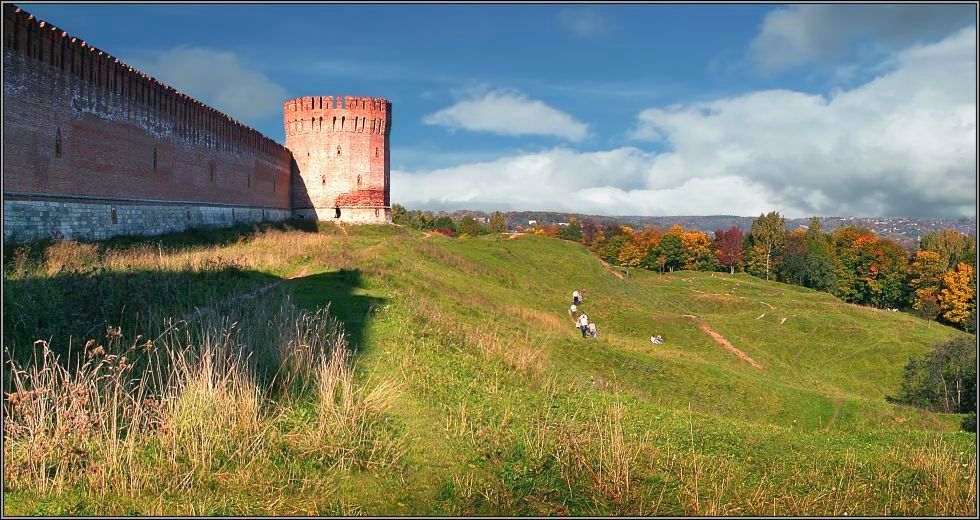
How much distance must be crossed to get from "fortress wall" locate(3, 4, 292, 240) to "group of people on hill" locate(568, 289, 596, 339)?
16.0 metres

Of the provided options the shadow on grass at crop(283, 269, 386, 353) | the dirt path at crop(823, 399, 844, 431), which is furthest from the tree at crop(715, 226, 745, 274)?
the shadow on grass at crop(283, 269, 386, 353)

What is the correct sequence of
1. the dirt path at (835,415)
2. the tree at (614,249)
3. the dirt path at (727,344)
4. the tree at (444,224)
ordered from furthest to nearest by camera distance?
1. the tree at (444,224)
2. the tree at (614,249)
3. the dirt path at (727,344)
4. the dirt path at (835,415)

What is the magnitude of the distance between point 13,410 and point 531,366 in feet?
22.6

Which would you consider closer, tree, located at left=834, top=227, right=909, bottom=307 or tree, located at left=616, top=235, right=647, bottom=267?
tree, located at left=834, top=227, right=909, bottom=307

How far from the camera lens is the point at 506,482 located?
5211mm

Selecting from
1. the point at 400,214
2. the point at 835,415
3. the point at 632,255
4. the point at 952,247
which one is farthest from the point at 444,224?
the point at 835,415

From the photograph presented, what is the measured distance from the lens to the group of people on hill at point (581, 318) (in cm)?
1965

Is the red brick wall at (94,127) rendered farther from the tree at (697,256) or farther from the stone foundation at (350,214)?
the tree at (697,256)

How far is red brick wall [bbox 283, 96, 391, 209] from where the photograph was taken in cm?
3900

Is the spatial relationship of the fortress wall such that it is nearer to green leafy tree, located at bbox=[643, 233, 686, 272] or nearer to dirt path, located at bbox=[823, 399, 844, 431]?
dirt path, located at bbox=[823, 399, 844, 431]

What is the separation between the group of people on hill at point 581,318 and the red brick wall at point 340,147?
18721 mm

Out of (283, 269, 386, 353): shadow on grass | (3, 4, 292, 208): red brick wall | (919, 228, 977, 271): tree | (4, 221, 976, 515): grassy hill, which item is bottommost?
(4, 221, 976, 515): grassy hill

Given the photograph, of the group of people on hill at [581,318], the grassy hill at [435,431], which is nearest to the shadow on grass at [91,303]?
the grassy hill at [435,431]

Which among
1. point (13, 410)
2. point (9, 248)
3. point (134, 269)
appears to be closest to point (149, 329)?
point (13, 410)
